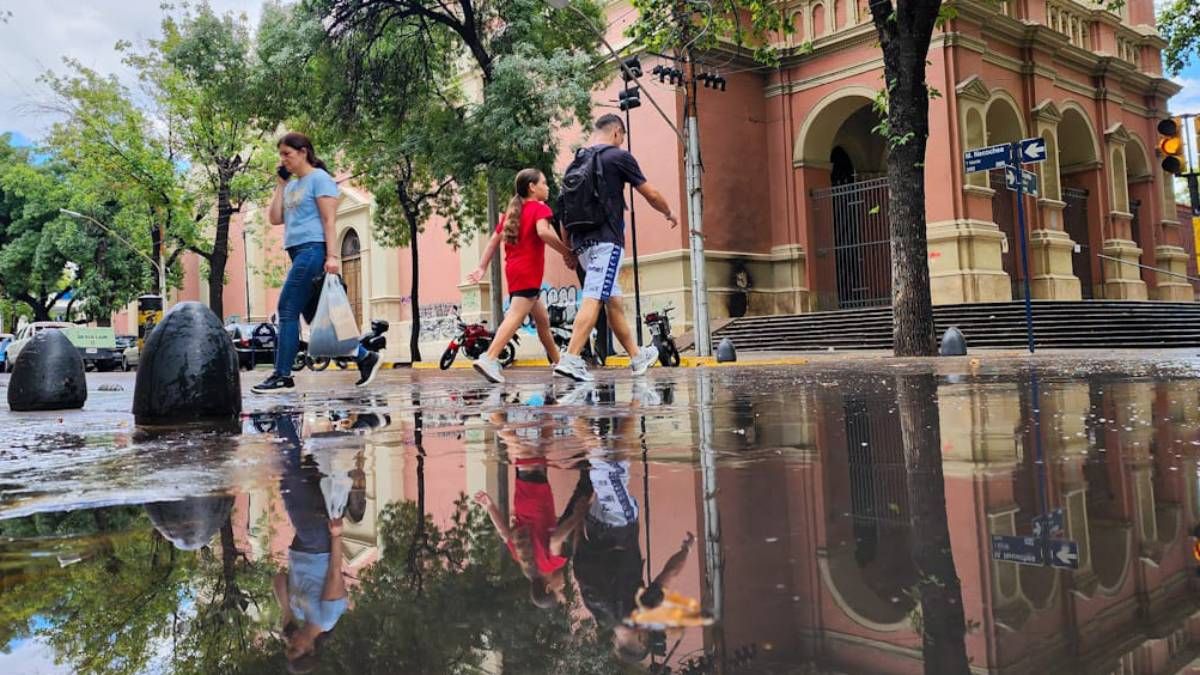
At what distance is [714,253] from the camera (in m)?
22.0

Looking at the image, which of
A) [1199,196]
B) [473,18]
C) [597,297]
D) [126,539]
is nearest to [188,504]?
[126,539]

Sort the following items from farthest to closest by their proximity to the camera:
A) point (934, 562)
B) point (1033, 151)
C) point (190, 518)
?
point (1033, 151) → point (190, 518) → point (934, 562)

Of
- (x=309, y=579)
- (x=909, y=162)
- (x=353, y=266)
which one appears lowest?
(x=309, y=579)

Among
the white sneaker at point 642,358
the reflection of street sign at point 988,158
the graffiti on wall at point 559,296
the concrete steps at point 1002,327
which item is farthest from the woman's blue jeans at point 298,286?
the graffiti on wall at point 559,296

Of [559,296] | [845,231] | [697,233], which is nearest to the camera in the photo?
[697,233]

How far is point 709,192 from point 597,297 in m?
16.8

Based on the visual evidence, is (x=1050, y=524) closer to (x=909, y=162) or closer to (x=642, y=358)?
(x=642, y=358)

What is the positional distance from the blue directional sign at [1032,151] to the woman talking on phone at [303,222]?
911 cm

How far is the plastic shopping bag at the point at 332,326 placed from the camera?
233 inches

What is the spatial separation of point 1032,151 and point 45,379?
1127cm

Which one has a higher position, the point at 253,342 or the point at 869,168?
the point at 869,168

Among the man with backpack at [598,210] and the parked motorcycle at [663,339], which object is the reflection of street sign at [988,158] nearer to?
the parked motorcycle at [663,339]

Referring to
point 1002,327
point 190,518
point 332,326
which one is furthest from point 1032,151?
point 190,518

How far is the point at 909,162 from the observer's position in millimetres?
11133
